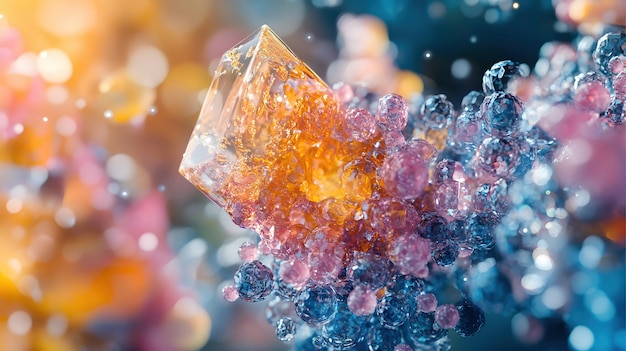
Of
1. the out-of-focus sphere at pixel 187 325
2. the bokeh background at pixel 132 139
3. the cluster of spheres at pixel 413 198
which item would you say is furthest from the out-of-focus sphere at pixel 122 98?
the cluster of spheres at pixel 413 198

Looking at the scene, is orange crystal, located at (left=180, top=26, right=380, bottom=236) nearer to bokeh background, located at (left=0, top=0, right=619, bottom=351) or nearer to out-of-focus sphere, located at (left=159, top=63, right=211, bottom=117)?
bokeh background, located at (left=0, top=0, right=619, bottom=351)

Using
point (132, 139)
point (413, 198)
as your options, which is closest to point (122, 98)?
point (132, 139)

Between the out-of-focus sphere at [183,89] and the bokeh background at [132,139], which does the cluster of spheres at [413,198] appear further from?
the out-of-focus sphere at [183,89]

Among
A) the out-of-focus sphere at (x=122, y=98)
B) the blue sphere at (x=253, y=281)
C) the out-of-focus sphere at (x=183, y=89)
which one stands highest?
the out-of-focus sphere at (x=183, y=89)

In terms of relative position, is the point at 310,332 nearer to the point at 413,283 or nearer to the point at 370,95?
the point at 413,283

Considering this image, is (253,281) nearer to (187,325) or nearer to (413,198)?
(413,198)

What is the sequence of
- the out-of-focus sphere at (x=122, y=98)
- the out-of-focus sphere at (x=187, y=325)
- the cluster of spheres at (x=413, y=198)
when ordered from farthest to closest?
the out-of-focus sphere at (x=122, y=98) < the out-of-focus sphere at (x=187, y=325) < the cluster of spheres at (x=413, y=198)
